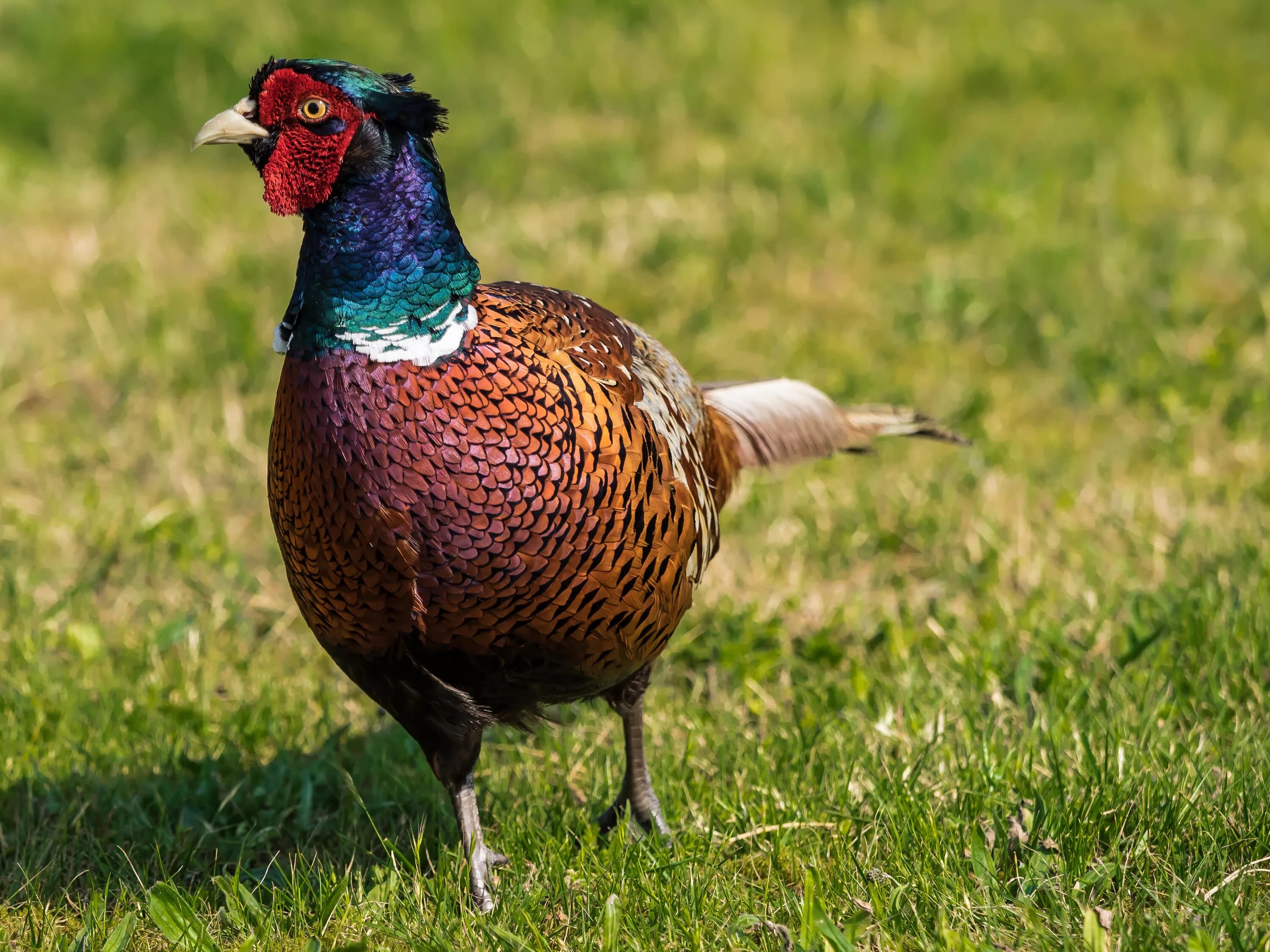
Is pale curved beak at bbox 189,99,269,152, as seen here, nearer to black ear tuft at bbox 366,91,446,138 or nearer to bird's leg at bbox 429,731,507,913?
black ear tuft at bbox 366,91,446,138

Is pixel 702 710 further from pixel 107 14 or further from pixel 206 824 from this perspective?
pixel 107 14

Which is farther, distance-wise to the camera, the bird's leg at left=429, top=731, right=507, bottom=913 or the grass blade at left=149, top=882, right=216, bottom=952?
the bird's leg at left=429, top=731, right=507, bottom=913

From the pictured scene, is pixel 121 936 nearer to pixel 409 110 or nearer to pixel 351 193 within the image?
pixel 351 193

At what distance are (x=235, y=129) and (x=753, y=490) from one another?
2834 mm

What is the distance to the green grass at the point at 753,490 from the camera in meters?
2.81

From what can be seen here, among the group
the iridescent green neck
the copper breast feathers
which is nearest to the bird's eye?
the iridescent green neck

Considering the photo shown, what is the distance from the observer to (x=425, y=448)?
242 centimetres

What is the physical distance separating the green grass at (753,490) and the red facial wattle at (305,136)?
4.27ft

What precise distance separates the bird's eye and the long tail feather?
1.44 meters

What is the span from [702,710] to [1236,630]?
1.37m

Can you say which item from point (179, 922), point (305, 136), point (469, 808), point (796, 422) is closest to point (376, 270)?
point (305, 136)

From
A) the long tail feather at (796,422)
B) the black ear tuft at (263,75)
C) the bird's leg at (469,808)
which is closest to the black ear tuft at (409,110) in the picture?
the black ear tuft at (263,75)

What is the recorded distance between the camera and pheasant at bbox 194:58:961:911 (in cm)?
242

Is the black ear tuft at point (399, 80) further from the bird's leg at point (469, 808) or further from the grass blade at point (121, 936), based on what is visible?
the grass blade at point (121, 936)
